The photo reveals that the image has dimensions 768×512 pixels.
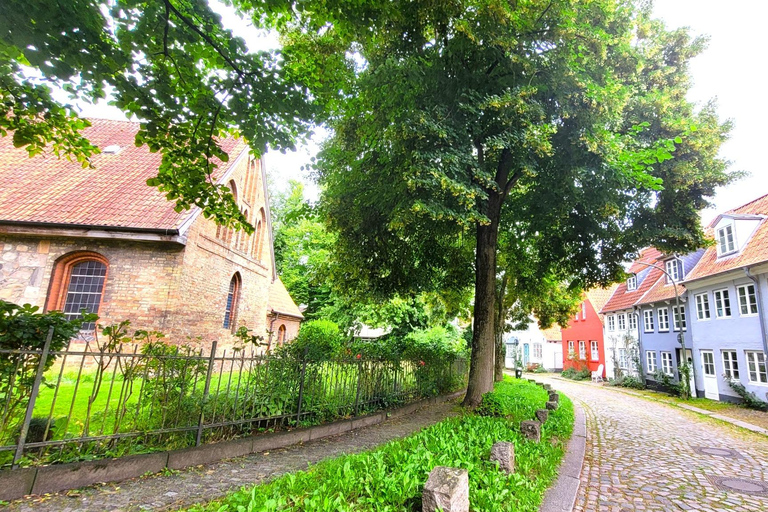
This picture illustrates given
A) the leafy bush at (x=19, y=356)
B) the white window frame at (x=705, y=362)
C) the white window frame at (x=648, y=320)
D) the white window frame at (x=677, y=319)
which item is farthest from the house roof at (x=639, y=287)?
the leafy bush at (x=19, y=356)

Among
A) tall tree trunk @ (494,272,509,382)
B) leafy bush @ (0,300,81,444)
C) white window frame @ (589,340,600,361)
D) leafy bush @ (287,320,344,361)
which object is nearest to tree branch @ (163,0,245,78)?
leafy bush @ (0,300,81,444)

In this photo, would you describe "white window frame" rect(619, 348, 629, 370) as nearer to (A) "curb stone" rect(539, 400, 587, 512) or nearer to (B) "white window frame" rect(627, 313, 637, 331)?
(B) "white window frame" rect(627, 313, 637, 331)

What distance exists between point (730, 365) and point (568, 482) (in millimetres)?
17493

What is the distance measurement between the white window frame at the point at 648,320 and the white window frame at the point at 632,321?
134 centimetres

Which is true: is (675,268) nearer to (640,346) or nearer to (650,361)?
(640,346)

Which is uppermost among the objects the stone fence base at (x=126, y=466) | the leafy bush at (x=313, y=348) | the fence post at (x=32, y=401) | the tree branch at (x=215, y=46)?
the tree branch at (x=215, y=46)

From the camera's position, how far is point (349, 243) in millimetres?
11398

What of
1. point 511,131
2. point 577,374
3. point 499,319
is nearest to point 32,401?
point 511,131

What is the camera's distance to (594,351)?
33.5m

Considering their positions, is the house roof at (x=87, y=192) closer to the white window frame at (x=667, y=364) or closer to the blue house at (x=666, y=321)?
the blue house at (x=666, y=321)

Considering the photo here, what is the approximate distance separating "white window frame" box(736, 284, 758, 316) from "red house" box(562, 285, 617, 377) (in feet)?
49.5

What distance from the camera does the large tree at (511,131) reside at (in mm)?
7168

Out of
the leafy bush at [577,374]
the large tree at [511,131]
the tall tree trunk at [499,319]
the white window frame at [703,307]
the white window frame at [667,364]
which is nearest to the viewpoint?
the large tree at [511,131]

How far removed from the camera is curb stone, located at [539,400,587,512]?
14.8ft
